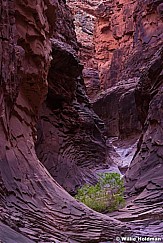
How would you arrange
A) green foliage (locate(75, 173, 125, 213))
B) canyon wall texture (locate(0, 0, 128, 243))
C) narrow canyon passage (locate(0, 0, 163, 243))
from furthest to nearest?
1. green foliage (locate(75, 173, 125, 213))
2. narrow canyon passage (locate(0, 0, 163, 243))
3. canyon wall texture (locate(0, 0, 128, 243))

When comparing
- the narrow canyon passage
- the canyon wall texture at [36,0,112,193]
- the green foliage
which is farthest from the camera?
the canyon wall texture at [36,0,112,193]

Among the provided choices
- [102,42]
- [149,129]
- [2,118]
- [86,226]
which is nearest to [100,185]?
[149,129]

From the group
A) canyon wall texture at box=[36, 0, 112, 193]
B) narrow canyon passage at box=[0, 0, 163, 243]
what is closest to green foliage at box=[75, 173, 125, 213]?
narrow canyon passage at box=[0, 0, 163, 243]

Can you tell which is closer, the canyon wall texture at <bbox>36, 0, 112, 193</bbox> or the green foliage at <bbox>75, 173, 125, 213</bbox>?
the green foliage at <bbox>75, 173, 125, 213</bbox>

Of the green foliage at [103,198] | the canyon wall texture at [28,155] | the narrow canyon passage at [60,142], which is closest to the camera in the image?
the canyon wall texture at [28,155]

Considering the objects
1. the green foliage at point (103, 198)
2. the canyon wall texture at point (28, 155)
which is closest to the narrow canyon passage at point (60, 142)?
the canyon wall texture at point (28, 155)

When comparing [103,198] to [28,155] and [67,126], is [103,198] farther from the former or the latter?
[67,126]

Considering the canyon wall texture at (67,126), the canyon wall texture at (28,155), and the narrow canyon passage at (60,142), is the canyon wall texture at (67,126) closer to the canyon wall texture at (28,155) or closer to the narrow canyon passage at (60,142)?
the narrow canyon passage at (60,142)

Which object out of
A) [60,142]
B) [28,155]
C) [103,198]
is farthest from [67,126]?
[28,155]

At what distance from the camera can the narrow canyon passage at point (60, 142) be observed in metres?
6.14

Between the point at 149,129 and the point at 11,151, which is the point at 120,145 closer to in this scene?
the point at 149,129

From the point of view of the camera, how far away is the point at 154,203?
895cm

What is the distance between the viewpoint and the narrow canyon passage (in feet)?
20.1

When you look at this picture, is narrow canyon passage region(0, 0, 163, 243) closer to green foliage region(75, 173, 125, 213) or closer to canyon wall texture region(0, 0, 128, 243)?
canyon wall texture region(0, 0, 128, 243)
